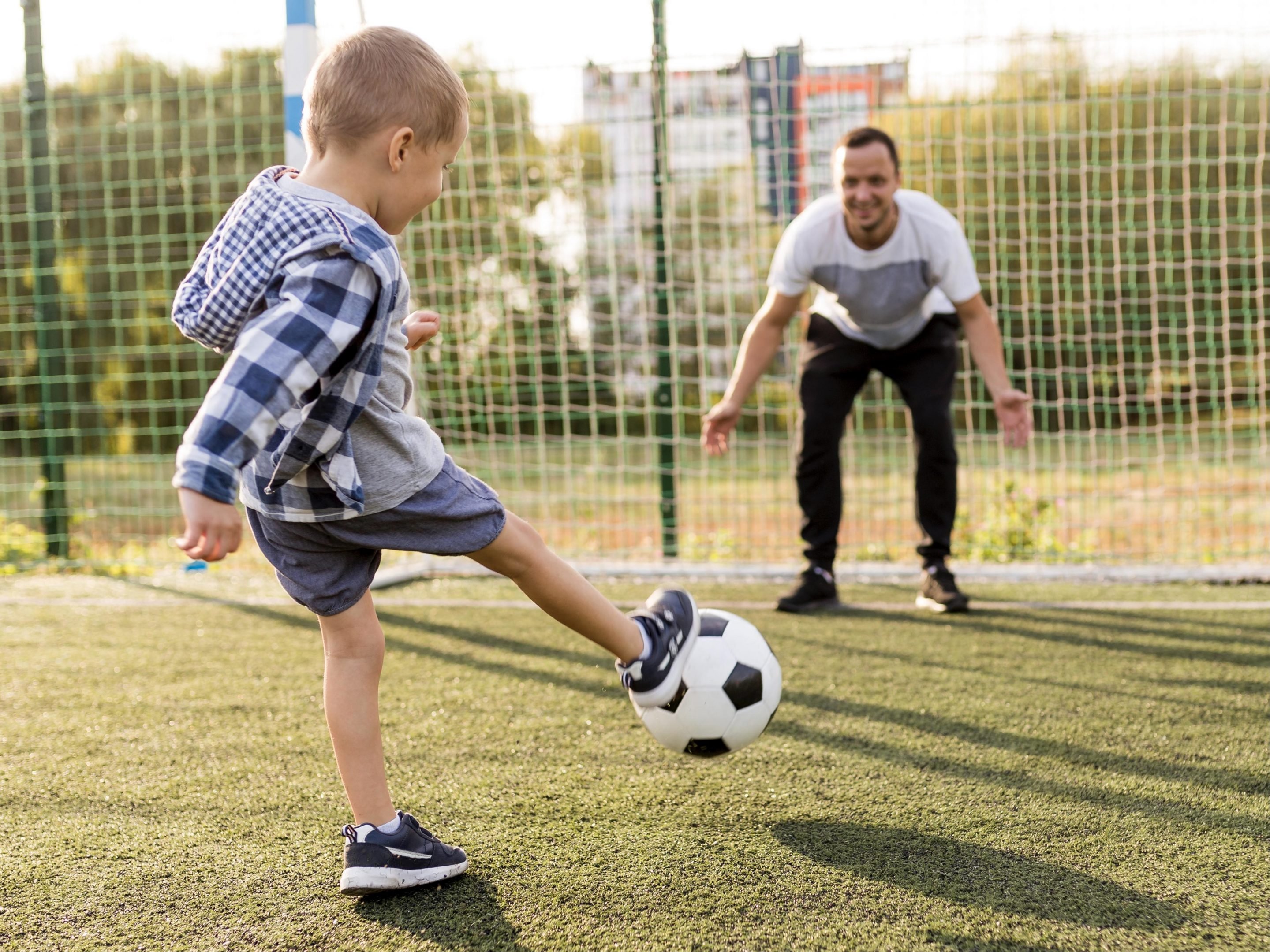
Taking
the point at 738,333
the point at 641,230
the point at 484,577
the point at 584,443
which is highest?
the point at 641,230

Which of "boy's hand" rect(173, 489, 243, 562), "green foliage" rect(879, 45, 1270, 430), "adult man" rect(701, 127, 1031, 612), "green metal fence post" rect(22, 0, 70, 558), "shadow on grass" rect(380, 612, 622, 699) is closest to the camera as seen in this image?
"boy's hand" rect(173, 489, 243, 562)

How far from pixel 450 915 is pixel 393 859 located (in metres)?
0.12

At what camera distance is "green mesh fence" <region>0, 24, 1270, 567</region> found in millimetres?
5000

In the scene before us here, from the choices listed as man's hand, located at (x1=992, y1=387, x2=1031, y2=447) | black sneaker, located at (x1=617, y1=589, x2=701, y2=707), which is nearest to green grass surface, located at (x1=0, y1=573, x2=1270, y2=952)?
black sneaker, located at (x1=617, y1=589, x2=701, y2=707)

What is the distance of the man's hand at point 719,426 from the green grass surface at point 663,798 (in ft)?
2.04

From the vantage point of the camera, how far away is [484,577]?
4.65m

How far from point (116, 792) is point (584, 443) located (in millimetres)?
3754

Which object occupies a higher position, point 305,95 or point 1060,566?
point 305,95

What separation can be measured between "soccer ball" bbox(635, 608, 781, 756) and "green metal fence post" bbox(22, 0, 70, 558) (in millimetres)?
4431

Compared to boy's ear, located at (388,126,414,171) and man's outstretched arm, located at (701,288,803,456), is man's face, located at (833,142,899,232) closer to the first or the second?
man's outstretched arm, located at (701,288,803,456)

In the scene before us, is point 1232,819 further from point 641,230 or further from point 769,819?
point 641,230

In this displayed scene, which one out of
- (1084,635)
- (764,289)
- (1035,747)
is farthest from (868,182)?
(764,289)

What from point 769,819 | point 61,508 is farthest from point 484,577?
point 769,819

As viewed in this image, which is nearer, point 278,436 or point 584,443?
point 278,436
